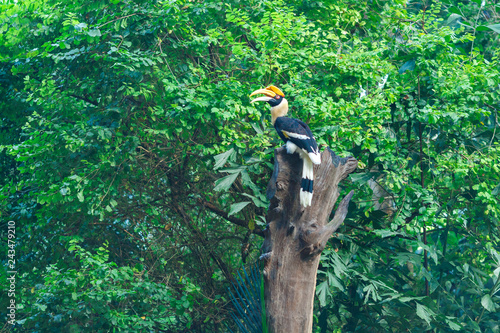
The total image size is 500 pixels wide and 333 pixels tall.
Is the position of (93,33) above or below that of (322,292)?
above

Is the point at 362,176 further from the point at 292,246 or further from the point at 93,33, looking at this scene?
the point at 93,33

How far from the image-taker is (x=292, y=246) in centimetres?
285

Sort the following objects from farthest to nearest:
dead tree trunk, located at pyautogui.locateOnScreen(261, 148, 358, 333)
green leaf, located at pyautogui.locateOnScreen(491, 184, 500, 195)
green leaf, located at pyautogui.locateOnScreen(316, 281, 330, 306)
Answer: green leaf, located at pyautogui.locateOnScreen(491, 184, 500, 195) < green leaf, located at pyautogui.locateOnScreen(316, 281, 330, 306) < dead tree trunk, located at pyautogui.locateOnScreen(261, 148, 358, 333)

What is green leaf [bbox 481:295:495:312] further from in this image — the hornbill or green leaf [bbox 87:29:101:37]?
green leaf [bbox 87:29:101:37]

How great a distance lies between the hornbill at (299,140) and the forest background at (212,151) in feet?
1.69

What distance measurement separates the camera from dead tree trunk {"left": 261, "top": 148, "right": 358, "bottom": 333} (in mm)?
2797

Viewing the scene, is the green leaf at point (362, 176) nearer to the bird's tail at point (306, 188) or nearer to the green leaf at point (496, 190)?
the green leaf at point (496, 190)

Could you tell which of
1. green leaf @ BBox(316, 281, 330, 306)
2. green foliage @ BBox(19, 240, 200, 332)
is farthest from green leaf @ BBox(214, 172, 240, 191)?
green foliage @ BBox(19, 240, 200, 332)

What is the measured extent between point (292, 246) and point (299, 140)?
0.71m

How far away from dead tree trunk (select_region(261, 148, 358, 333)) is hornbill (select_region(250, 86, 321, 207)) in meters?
0.05

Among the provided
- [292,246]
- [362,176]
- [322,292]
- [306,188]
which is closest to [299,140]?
[306,188]

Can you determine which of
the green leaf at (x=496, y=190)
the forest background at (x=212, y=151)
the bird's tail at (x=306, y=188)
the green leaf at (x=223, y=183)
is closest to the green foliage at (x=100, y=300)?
the forest background at (x=212, y=151)

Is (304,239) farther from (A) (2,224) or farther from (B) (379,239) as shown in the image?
(A) (2,224)

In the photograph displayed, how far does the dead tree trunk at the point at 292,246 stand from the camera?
2797 mm
